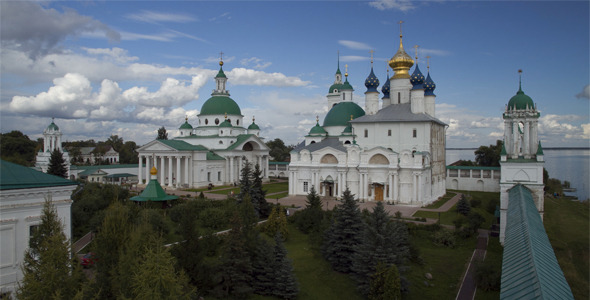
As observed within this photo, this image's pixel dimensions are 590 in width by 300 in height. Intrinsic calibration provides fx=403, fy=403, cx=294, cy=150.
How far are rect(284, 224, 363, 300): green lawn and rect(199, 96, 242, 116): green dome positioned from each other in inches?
1323

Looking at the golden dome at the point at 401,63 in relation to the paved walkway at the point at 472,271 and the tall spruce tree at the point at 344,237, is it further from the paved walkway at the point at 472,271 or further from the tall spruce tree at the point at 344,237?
the tall spruce tree at the point at 344,237

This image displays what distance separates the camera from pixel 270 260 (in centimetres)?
1559

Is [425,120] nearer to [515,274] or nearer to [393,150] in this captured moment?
[393,150]

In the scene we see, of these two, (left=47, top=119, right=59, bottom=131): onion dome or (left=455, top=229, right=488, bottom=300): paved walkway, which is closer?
(left=455, top=229, right=488, bottom=300): paved walkway

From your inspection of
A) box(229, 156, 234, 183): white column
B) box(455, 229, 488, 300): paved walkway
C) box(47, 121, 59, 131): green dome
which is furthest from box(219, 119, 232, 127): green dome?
box(455, 229, 488, 300): paved walkway

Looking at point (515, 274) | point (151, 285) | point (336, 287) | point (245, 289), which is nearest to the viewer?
point (515, 274)

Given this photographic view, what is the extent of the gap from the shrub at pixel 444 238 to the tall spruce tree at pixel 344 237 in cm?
623

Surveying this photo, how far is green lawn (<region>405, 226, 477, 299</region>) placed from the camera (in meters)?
16.4

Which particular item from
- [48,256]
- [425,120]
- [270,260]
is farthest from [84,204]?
[425,120]

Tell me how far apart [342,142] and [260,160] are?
16.9 metres

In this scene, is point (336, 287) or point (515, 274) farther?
point (336, 287)

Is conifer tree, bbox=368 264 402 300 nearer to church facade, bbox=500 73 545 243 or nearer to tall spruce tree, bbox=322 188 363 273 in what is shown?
tall spruce tree, bbox=322 188 363 273

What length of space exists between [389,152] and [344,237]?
16796 millimetres

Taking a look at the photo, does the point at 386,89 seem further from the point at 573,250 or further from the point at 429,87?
the point at 573,250
